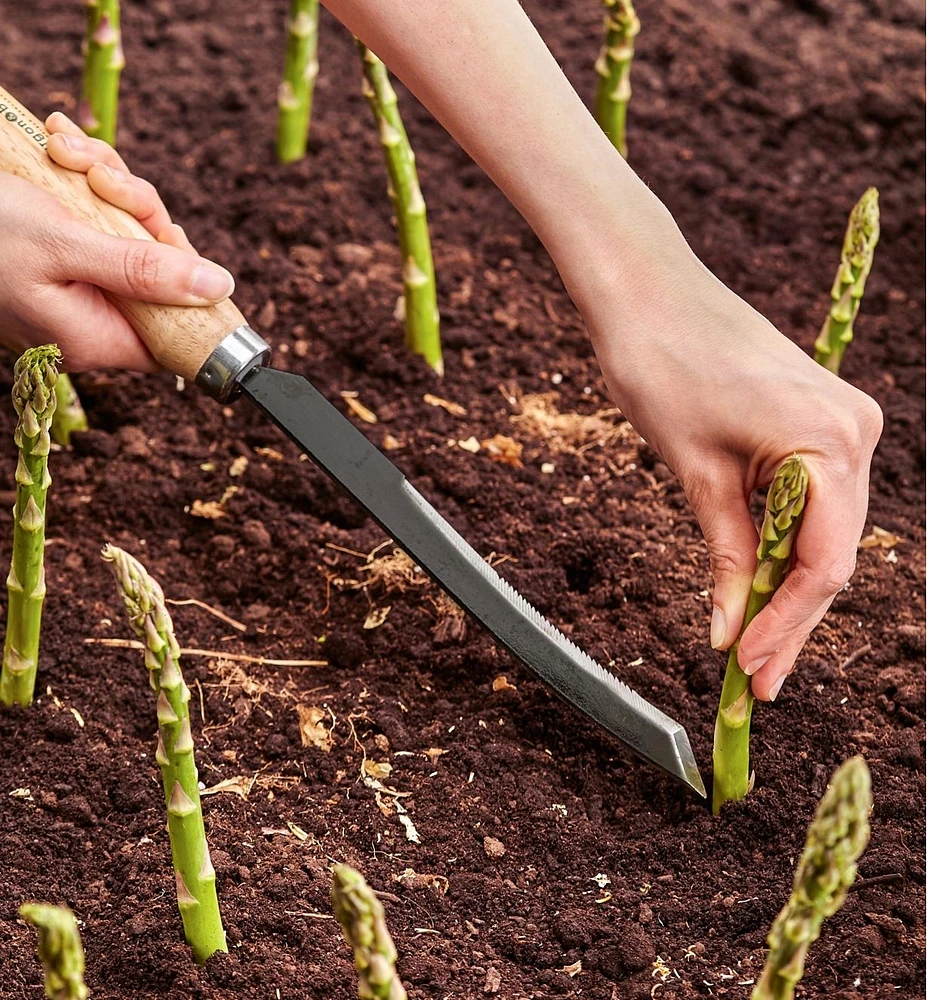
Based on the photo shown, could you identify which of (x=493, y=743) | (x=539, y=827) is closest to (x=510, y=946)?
(x=539, y=827)

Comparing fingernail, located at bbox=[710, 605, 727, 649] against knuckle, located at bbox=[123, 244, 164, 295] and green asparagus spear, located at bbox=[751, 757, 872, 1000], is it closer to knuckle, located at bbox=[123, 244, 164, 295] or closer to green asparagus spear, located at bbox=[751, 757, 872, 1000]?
green asparagus spear, located at bbox=[751, 757, 872, 1000]

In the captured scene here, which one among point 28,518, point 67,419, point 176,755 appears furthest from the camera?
point 67,419

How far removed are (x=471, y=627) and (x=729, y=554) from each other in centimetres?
49

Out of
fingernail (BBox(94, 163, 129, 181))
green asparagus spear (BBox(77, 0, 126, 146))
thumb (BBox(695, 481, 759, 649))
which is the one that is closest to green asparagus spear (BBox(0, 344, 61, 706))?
fingernail (BBox(94, 163, 129, 181))

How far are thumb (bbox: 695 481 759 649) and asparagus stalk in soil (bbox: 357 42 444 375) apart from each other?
3.12ft

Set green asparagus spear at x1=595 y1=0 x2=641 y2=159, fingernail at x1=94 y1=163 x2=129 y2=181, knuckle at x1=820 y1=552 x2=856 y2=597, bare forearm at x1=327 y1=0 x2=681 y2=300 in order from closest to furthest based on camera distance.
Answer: knuckle at x1=820 y1=552 x2=856 y2=597 → bare forearm at x1=327 y1=0 x2=681 y2=300 → fingernail at x1=94 y1=163 x2=129 y2=181 → green asparagus spear at x1=595 y1=0 x2=641 y2=159

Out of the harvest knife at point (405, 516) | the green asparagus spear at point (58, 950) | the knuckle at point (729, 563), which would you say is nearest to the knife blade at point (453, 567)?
the harvest knife at point (405, 516)

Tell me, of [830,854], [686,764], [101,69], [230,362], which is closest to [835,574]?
[686,764]

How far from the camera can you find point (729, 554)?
1584 millimetres

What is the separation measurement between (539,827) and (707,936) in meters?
0.25

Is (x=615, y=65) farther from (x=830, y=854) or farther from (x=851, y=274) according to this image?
(x=830, y=854)

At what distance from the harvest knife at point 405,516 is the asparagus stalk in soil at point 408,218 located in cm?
67

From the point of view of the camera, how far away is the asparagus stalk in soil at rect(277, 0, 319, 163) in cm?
265

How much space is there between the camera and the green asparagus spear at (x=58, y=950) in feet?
3.62
